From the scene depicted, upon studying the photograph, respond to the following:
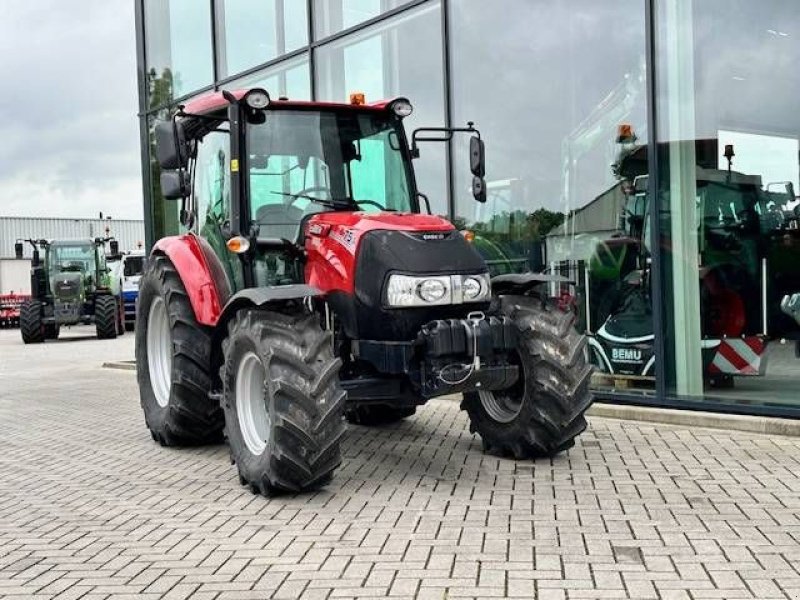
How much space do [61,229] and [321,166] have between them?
1706 inches

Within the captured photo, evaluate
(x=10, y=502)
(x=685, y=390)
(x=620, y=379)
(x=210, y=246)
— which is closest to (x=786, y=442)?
(x=685, y=390)

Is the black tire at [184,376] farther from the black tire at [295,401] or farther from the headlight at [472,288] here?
the headlight at [472,288]

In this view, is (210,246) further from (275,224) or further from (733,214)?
(733,214)

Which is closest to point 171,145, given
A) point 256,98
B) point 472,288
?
point 256,98

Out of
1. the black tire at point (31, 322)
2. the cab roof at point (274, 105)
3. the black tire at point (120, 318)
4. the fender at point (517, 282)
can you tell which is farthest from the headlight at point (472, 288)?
the black tire at point (120, 318)

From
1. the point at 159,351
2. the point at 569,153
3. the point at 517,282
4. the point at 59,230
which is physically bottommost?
the point at 159,351

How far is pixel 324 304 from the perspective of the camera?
19.7ft

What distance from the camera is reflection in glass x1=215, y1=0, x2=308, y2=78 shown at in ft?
39.2

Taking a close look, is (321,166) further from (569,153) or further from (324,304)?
(569,153)

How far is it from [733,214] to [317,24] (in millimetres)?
6053

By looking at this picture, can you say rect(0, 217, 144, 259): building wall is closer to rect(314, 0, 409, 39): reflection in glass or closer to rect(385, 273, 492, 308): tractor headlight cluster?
rect(314, 0, 409, 39): reflection in glass

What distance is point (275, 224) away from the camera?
6.20 m

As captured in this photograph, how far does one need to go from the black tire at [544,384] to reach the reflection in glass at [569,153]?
2410 mm

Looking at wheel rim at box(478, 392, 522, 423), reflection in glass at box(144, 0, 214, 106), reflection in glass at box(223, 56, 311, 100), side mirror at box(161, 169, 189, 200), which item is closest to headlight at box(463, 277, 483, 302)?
wheel rim at box(478, 392, 522, 423)
